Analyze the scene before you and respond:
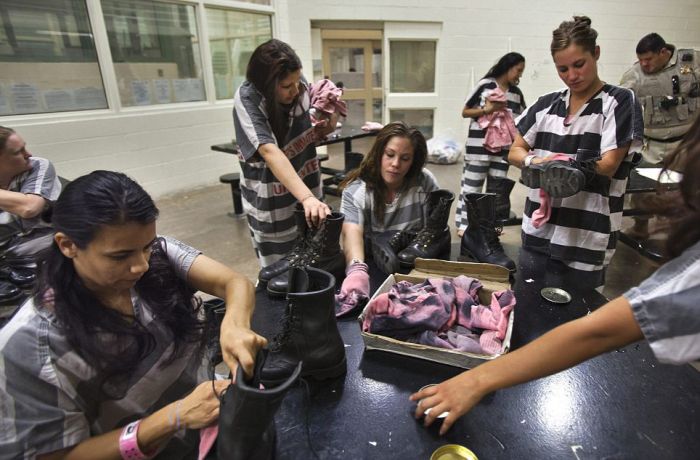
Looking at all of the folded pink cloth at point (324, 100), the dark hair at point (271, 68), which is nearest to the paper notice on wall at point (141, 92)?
the folded pink cloth at point (324, 100)

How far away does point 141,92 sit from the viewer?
14.5ft

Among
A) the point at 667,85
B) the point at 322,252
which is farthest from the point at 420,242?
the point at 667,85

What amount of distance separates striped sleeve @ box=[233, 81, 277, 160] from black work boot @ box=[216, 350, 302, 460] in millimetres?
1143

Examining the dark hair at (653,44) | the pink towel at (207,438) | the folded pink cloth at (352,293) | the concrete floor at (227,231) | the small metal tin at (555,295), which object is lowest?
the concrete floor at (227,231)

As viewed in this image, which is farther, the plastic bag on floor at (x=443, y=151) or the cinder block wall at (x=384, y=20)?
the plastic bag on floor at (x=443, y=151)

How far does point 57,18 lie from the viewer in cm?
Result: 373

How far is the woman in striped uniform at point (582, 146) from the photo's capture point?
60.3 inches

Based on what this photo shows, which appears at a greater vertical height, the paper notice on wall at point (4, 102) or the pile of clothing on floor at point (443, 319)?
the paper notice on wall at point (4, 102)

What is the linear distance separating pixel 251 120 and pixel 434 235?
2.88ft

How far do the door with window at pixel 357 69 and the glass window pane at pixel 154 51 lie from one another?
6.03ft

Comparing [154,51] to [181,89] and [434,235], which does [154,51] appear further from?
[434,235]

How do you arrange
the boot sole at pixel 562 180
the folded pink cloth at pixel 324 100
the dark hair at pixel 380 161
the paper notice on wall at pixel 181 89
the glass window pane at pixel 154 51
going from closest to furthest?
the boot sole at pixel 562 180 → the dark hair at pixel 380 161 → the folded pink cloth at pixel 324 100 → the glass window pane at pixel 154 51 → the paper notice on wall at pixel 181 89

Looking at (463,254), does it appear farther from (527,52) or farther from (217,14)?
(527,52)

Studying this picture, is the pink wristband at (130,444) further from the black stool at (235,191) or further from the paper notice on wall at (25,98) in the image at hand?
the paper notice on wall at (25,98)
